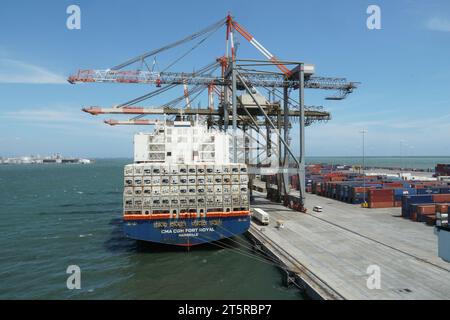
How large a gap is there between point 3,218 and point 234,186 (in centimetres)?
3626

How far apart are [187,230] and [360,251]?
43.8ft

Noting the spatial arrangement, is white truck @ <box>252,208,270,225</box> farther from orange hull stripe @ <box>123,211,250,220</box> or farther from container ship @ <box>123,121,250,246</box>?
→ orange hull stripe @ <box>123,211,250,220</box>

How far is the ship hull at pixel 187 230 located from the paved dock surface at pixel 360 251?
125 inches

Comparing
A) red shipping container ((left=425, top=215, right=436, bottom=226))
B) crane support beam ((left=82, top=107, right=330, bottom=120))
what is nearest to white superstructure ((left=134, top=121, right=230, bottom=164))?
crane support beam ((left=82, top=107, right=330, bottom=120))

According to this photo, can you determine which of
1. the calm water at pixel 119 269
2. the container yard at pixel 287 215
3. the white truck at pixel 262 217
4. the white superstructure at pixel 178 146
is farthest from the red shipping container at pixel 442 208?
the white superstructure at pixel 178 146

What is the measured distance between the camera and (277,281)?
2128cm

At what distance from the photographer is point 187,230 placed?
26969 millimetres

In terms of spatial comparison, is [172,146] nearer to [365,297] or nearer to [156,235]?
[156,235]

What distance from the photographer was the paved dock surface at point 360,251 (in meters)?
17.2

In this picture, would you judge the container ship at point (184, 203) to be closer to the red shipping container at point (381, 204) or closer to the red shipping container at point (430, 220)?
the red shipping container at point (430, 220)

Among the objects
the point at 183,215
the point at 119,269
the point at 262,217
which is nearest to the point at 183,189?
the point at 183,215

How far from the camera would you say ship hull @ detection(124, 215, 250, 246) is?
26328mm
